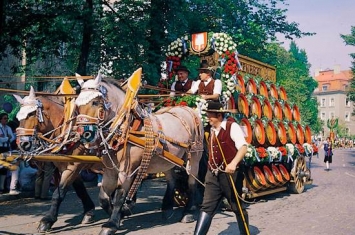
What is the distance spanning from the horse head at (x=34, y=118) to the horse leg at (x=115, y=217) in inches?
56.4

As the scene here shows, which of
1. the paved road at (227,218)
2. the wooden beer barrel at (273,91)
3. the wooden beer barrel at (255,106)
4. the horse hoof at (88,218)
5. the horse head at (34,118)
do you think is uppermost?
the wooden beer barrel at (273,91)

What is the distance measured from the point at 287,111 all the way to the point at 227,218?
15.6 feet

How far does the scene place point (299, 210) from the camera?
9.84m

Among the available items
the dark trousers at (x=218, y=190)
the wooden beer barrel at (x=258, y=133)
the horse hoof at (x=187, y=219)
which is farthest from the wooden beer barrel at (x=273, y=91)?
the dark trousers at (x=218, y=190)

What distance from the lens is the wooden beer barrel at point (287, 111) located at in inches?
493

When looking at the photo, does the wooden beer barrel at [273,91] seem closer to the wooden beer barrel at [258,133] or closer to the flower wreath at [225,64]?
the wooden beer barrel at [258,133]

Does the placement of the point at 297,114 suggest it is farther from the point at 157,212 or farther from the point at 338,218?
the point at 157,212

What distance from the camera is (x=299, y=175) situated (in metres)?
12.5

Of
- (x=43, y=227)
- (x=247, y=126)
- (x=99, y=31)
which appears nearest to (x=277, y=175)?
(x=247, y=126)

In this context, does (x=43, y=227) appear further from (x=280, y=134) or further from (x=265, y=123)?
(x=280, y=134)

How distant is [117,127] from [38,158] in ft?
3.93

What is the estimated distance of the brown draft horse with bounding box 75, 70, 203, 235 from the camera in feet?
22.1

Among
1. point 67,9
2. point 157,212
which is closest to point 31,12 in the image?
point 67,9

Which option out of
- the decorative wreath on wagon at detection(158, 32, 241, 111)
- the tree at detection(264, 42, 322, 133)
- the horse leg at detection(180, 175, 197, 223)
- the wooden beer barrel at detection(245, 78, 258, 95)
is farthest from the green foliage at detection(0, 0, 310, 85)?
the tree at detection(264, 42, 322, 133)
